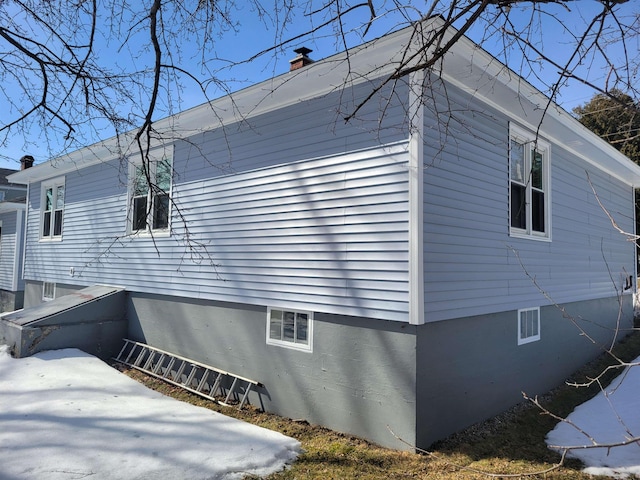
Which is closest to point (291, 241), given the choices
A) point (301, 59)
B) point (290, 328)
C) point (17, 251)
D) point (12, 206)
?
point (290, 328)

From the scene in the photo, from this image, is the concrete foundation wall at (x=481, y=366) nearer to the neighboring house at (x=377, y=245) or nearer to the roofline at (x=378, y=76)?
the neighboring house at (x=377, y=245)

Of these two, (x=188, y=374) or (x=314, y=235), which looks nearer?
(x=314, y=235)

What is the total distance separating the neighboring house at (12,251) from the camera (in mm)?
14516

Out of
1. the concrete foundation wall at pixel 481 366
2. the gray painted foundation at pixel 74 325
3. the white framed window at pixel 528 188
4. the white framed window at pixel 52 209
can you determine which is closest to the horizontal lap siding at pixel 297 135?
the concrete foundation wall at pixel 481 366

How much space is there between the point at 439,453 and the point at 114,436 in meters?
3.47

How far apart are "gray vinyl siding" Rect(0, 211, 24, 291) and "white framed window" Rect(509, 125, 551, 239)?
14911 millimetres

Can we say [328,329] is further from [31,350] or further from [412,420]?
[31,350]

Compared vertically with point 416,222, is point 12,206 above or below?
above

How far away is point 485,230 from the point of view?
19.5 feet

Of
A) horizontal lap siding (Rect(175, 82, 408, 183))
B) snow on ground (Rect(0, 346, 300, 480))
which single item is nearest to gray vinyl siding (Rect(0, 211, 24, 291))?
snow on ground (Rect(0, 346, 300, 480))

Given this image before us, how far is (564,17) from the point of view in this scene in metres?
3.30

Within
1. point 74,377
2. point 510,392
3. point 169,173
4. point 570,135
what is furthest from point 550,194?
point 74,377

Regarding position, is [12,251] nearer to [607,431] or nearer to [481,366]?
[481,366]

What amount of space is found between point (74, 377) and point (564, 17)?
7.39 m
